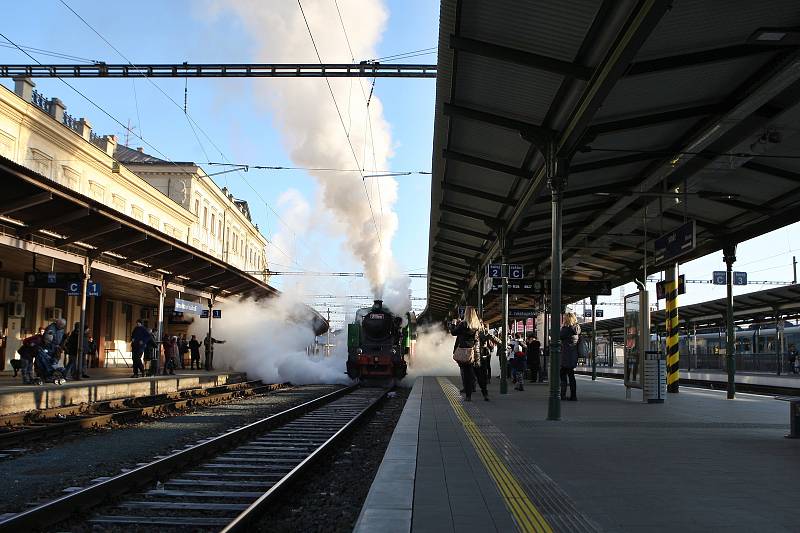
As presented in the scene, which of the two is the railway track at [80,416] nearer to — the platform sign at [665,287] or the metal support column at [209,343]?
the metal support column at [209,343]

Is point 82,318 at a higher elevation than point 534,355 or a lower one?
higher

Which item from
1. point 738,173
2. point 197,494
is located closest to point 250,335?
point 738,173

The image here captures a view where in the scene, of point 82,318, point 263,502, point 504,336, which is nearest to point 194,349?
point 82,318

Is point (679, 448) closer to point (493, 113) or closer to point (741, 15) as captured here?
point (741, 15)

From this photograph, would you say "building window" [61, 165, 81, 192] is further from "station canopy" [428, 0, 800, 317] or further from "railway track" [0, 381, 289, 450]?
"station canopy" [428, 0, 800, 317]

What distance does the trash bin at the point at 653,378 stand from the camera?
15.0 meters

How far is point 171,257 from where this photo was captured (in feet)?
72.4

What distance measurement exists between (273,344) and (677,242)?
20.8 metres

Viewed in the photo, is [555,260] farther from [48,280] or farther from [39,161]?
[39,161]

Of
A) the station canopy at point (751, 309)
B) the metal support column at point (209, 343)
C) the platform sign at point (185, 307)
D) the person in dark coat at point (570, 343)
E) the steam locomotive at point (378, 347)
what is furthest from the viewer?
the metal support column at point (209, 343)

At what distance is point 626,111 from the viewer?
10.4m

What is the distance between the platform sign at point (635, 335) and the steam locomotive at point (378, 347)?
1012 cm

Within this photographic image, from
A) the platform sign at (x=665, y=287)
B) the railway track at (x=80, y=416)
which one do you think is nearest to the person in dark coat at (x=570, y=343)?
the platform sign at (x=665, y=287)

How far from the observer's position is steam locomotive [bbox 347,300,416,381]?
82.4 feet
